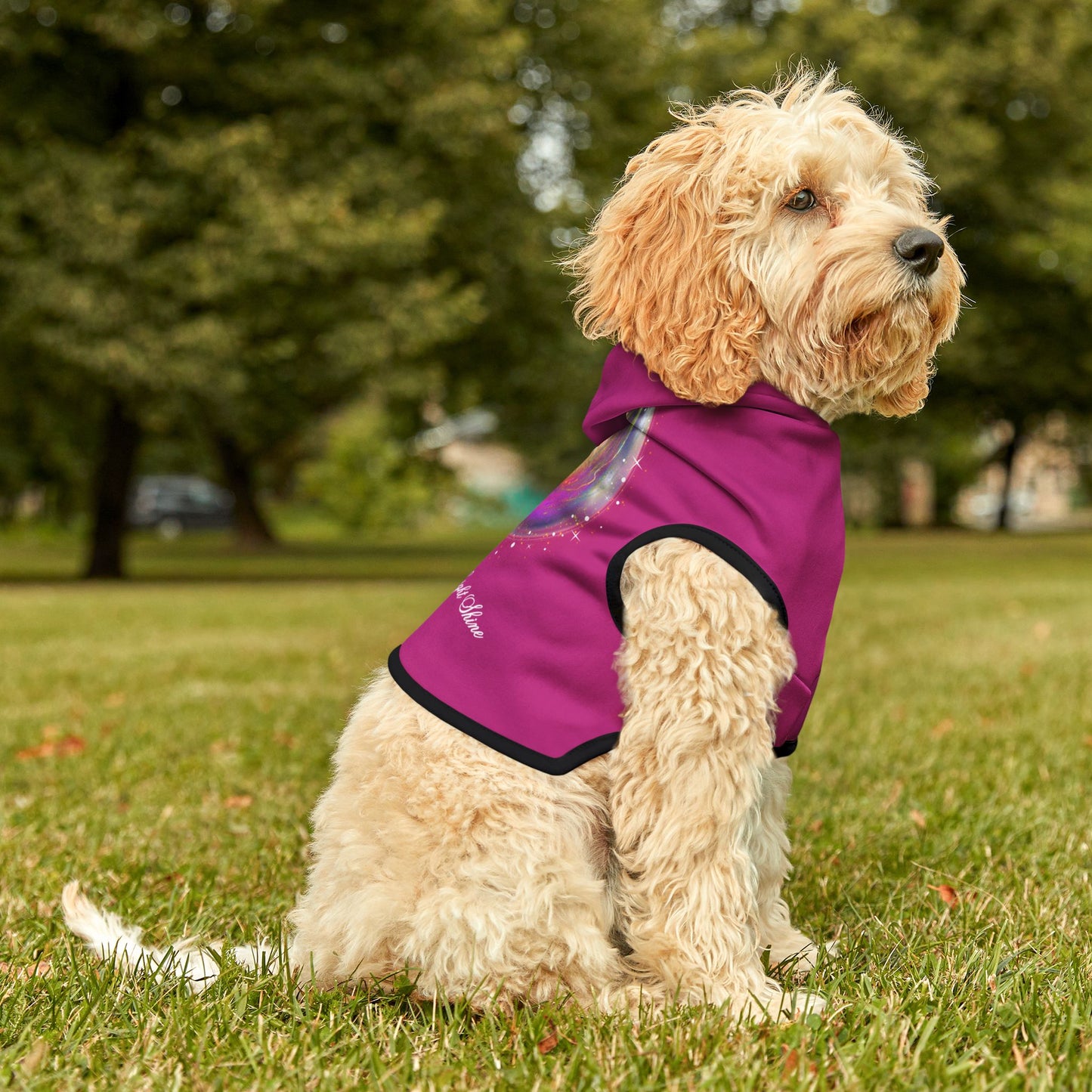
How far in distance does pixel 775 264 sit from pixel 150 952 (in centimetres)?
242

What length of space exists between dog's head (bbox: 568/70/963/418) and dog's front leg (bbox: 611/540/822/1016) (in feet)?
1.62

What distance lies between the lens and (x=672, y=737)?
2764mm

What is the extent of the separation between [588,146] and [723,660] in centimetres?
1993

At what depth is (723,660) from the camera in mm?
2762

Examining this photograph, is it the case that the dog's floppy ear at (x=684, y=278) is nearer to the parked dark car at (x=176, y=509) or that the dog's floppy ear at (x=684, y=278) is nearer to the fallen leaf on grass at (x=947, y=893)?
the fallen leaf on grass at (x=947, y=893)

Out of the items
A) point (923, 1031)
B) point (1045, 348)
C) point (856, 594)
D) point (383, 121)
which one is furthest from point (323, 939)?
point (1045, 348)

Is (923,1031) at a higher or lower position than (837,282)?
lower

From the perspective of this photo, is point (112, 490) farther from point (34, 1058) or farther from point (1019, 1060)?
point (1019, 1060)

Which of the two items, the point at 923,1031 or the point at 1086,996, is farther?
the point at 1086,996

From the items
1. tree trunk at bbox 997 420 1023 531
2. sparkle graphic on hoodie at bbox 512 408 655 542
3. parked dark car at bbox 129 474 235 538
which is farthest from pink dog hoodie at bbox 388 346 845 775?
parked dark car at bbox 129 474 235 538

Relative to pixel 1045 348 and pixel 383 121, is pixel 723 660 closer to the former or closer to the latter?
pixel 383 121

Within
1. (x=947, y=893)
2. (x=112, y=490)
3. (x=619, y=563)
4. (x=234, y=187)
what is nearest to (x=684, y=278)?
(x=619, y=563)

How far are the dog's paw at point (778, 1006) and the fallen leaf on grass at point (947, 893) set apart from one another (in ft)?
3.34

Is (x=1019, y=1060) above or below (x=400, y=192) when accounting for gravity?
below
